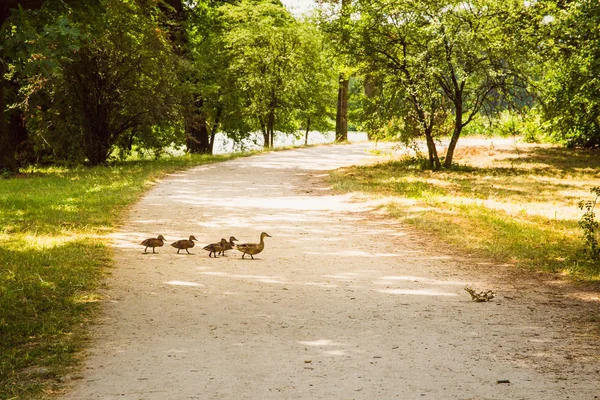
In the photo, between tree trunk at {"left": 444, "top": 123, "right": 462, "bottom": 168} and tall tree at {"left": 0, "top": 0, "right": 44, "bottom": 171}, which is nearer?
tall tree at {"left": 0, "top": 0, "right": 44, "bottom": 171}

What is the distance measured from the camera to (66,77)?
22.2 m

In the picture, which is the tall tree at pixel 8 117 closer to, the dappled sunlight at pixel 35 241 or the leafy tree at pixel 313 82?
the dappled sunlight at pixel 35 241

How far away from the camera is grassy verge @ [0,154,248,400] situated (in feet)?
18.3

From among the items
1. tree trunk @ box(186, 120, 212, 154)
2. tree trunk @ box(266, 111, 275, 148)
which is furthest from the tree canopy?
tree trunk @ box(266, 111, 275, 148)

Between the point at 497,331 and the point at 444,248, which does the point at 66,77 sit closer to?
the point at 444,248

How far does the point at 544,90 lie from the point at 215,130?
19.7m

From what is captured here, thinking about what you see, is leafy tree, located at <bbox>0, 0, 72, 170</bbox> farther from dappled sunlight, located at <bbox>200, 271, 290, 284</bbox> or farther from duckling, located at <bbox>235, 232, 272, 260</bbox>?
duckling, located at <bbox>235, 232, 272, 260</bbox>

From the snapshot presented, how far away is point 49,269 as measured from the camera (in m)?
8.48

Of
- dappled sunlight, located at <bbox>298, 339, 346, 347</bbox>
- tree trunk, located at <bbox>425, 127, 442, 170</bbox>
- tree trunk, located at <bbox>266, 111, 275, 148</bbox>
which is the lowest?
dappled sunlight, located at <bbox>298, 339, 346, 347</bbox>

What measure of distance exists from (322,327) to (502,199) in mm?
11153

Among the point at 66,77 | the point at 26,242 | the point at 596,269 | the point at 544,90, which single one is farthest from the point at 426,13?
the point at 26,242

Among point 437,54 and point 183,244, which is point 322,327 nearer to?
point 183,244

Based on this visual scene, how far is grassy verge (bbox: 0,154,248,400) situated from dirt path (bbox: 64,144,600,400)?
1.01ft

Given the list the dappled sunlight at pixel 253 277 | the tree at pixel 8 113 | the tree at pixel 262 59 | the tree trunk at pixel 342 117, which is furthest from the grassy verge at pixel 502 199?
the tree trunk at pixel 342 117
